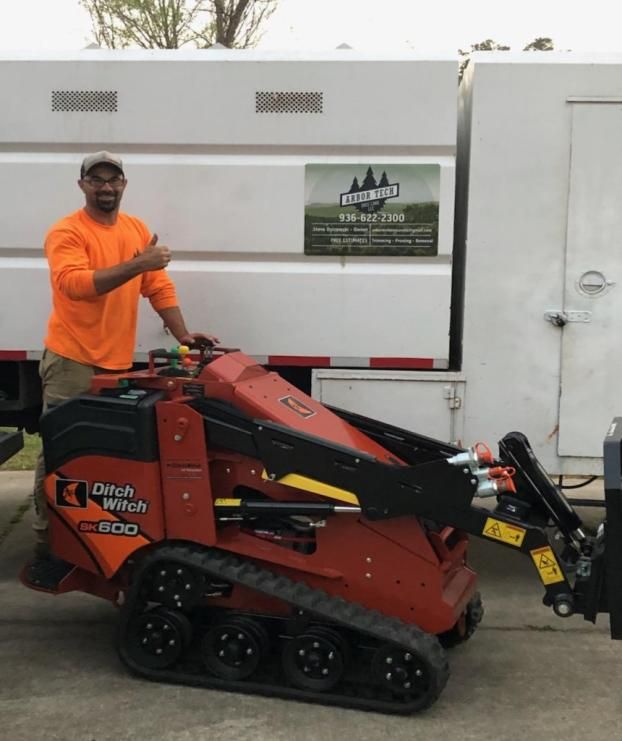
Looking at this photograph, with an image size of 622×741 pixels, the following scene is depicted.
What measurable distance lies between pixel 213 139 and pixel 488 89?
1.36 meters

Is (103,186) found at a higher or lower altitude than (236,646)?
higher

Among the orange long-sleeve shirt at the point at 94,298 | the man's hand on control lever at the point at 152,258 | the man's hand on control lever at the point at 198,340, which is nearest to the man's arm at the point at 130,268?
the man's hand on control lever at the point at 152,258

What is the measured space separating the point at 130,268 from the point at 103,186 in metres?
0.53

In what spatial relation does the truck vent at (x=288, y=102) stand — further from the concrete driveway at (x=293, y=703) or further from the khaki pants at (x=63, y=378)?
the concrete driveway at (x=293, y=703)

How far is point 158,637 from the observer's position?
3.21 metres

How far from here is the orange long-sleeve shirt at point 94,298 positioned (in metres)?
3.76

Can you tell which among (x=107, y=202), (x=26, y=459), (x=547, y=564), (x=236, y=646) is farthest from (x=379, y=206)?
(x=26, y=459)

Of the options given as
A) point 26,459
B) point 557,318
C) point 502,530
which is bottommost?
point 26,459

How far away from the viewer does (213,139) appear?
4.12m

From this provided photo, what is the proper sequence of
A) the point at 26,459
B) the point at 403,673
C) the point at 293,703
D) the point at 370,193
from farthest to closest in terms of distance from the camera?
the point at 26,459 → the point at 370,193 → the point at 293,703 → the point at 403,673

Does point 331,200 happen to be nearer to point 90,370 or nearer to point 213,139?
point 213,139

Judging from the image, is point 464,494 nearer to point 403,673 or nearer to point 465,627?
point 403,673

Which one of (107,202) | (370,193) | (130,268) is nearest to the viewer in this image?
(130,268)

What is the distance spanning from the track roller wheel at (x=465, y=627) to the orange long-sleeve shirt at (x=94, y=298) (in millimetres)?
1936
